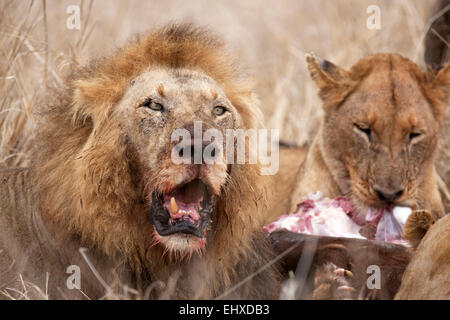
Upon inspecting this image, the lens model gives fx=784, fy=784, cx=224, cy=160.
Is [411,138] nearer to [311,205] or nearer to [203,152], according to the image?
[311,205]

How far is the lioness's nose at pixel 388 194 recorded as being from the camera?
4.96m

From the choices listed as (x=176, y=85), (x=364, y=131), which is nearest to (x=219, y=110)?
(x=176, y=85)

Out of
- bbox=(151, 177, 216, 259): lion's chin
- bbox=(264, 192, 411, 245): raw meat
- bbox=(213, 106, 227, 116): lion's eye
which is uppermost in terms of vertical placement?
bbox=(213, 106, 227, 116): lion's eye

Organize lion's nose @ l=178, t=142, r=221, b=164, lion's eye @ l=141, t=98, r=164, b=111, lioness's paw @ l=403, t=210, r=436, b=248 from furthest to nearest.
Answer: lioness's paw @ l=403, t=210, r=436, b=248 → lion's eye @ l=141, t=98, r=164, b=111 → lion's nose @ l=178, t=142, r=221, b=164

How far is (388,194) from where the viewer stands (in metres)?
4.96

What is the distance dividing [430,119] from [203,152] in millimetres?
2531

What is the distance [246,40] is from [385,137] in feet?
24.0

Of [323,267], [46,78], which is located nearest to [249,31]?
[46,78]

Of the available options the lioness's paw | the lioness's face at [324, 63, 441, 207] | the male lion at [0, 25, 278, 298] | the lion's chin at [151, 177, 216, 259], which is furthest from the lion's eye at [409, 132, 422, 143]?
the lion's chin at [151, 177, 216, 259]

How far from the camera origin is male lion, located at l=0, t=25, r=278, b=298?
3.44m

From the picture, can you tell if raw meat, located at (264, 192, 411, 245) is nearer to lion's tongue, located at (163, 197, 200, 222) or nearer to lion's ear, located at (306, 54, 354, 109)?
lion's ear, located at (306, 54, 354, 109)

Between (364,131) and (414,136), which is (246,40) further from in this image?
(414,136)

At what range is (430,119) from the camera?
17.6 ft

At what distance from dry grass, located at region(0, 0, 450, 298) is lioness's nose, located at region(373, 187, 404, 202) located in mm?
1241
